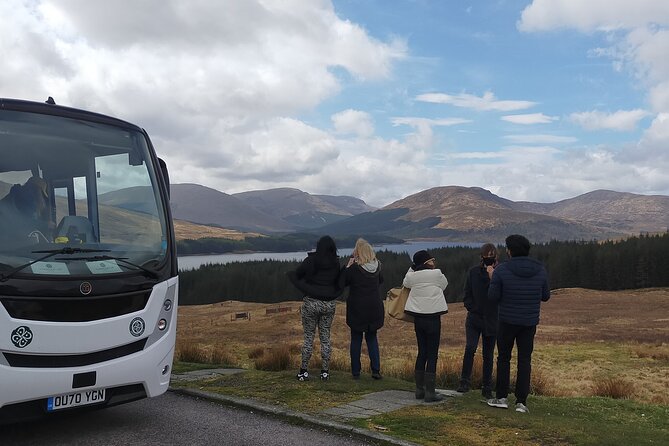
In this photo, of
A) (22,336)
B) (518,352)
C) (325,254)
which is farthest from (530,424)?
(22,336)

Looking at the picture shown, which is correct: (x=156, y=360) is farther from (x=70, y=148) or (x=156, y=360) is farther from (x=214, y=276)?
(x=214, y=276)

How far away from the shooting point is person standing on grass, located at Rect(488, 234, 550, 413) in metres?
7.60

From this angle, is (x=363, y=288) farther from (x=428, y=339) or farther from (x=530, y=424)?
(x=530, y=424)

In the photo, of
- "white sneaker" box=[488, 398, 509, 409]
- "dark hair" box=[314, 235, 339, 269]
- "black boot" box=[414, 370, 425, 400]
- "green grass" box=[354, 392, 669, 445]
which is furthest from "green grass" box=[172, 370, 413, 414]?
"dark hair" box=[314, 235, 339, 269]

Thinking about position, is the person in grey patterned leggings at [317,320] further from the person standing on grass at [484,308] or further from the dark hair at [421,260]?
the person standing on grass at [484,308]

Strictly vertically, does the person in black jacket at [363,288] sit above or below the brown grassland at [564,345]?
above

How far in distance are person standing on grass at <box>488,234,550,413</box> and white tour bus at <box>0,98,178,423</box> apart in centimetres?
420

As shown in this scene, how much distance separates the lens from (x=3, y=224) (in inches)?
229

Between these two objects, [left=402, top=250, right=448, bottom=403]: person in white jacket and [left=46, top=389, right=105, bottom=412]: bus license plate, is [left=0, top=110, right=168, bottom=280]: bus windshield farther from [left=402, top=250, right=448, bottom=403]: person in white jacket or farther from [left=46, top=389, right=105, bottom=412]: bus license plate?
[left=402, top=250, right=448, bottom=403]: person in white jacket

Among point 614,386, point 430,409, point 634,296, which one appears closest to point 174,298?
point 430,409

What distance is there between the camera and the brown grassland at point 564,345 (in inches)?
498

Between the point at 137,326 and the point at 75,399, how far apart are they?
920 millimetres

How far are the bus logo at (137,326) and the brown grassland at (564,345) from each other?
19.1 feet

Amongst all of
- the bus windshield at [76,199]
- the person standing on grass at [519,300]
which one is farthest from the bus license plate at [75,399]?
the person standing on grass at [519,300]
